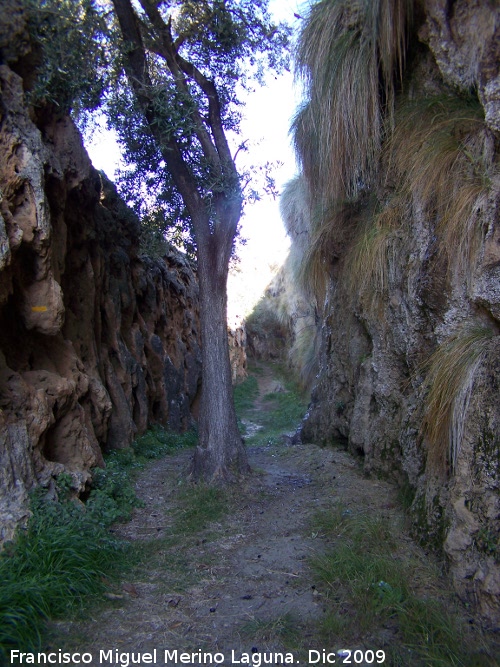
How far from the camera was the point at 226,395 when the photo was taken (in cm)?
616

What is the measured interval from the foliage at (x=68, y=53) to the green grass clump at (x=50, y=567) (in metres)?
3.86

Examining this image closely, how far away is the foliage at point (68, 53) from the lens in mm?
5098

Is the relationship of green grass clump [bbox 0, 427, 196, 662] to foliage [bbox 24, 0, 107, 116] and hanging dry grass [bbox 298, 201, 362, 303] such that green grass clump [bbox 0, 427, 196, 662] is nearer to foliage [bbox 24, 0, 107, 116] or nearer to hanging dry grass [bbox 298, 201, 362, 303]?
foliage [bbox 24, 0, 107, 116]

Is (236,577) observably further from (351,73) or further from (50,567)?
(351,73)

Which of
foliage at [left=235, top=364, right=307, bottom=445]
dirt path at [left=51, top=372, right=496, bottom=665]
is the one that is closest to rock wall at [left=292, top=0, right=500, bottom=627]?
dirt path at [left=51, top=372, right=496, bottom=665]

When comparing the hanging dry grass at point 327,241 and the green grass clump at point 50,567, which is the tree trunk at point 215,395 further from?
the green grass clump at point 50,567

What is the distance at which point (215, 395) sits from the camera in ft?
20.0

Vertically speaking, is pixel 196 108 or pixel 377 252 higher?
pixel 196 108

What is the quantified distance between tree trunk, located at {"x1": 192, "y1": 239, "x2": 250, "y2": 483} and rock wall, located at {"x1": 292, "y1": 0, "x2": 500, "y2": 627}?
59.4 inches

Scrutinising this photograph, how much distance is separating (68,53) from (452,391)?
505cm

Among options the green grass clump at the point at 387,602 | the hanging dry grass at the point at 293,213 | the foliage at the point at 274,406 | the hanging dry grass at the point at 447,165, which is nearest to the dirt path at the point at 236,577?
the green grass clump at the point at 387,602

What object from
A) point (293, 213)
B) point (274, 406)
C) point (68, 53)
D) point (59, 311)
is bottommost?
point (274, 406)

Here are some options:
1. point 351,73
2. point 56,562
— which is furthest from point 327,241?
point 56,562

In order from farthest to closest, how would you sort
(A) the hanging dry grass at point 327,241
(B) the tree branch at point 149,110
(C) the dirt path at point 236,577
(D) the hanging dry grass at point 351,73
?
(A) the hanging dry grass at point 327,241
(B) the tree branch at point 149,110
(D) the hanging dry grass at point 351,73
(C) the dirt path at point 236,577
